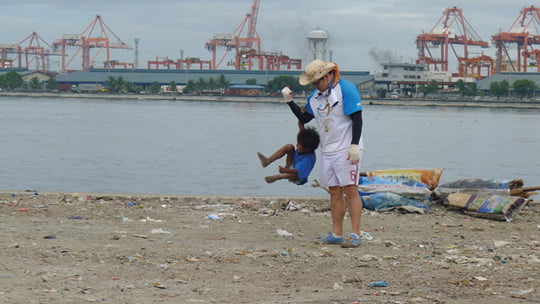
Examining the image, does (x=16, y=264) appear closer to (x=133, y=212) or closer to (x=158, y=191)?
(x=133, y=212)

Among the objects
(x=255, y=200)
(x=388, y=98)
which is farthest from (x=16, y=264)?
(x=388, y=98)

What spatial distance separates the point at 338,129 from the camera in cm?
514

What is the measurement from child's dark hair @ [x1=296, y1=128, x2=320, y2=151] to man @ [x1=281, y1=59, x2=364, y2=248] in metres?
0.39

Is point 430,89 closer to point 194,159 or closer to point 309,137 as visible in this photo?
point 194,159

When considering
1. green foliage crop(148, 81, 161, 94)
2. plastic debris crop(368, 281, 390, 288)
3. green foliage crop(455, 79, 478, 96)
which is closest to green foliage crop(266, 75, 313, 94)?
green foliage crop(148, 81, 161, 94)

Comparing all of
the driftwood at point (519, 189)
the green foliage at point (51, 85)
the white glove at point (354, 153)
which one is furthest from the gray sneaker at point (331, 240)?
the green foliage at point (51, 85)

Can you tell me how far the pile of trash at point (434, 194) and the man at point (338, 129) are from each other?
153 centimetres

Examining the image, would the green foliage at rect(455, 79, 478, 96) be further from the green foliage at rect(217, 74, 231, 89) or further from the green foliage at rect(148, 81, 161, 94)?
the green foliage at rect(148, 81, 161, 94)

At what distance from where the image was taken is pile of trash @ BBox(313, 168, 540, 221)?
663 centimetres

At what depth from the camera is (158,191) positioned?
13797mm

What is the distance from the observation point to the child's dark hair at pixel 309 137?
18.5ft

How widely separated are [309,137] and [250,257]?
1214 mm

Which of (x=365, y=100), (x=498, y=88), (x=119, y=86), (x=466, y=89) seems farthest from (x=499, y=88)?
(x=119, y=86)

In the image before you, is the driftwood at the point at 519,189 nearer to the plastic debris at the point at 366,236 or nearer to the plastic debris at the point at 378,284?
the plastic debris at the point at 366,236
